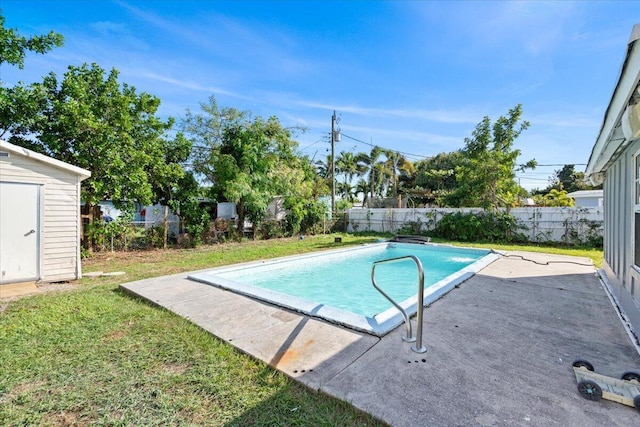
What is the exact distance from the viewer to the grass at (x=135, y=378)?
79.5 inches

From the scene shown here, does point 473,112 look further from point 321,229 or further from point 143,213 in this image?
point 143,213

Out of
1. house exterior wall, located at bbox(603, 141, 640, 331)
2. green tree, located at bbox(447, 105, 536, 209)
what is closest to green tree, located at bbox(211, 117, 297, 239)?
green tree, located at bbox(447, 105, 536, 209)

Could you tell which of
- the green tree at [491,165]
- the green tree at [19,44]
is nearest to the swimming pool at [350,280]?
the green tree at [491,165]

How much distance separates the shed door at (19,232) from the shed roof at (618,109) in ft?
28.2

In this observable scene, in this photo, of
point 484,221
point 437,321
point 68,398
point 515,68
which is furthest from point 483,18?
point 68,398

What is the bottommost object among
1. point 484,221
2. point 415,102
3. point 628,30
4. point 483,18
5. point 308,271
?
point 308,271

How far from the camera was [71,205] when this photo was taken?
20.2ft

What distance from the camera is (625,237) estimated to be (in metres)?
4.05

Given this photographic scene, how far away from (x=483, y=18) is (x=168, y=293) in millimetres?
9360

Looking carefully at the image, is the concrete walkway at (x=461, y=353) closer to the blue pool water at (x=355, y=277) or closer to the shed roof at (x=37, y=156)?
the blue pool water at (x=355, y=277)

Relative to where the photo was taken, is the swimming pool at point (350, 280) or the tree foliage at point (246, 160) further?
the tree foliage at point (246, 160)

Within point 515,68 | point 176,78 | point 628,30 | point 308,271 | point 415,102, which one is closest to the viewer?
point 628,30

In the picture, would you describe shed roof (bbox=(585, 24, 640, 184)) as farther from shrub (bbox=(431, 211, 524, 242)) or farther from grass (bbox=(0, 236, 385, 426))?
shrub (bbox=(431, 211, 524, 242))

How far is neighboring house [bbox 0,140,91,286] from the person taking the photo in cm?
538
